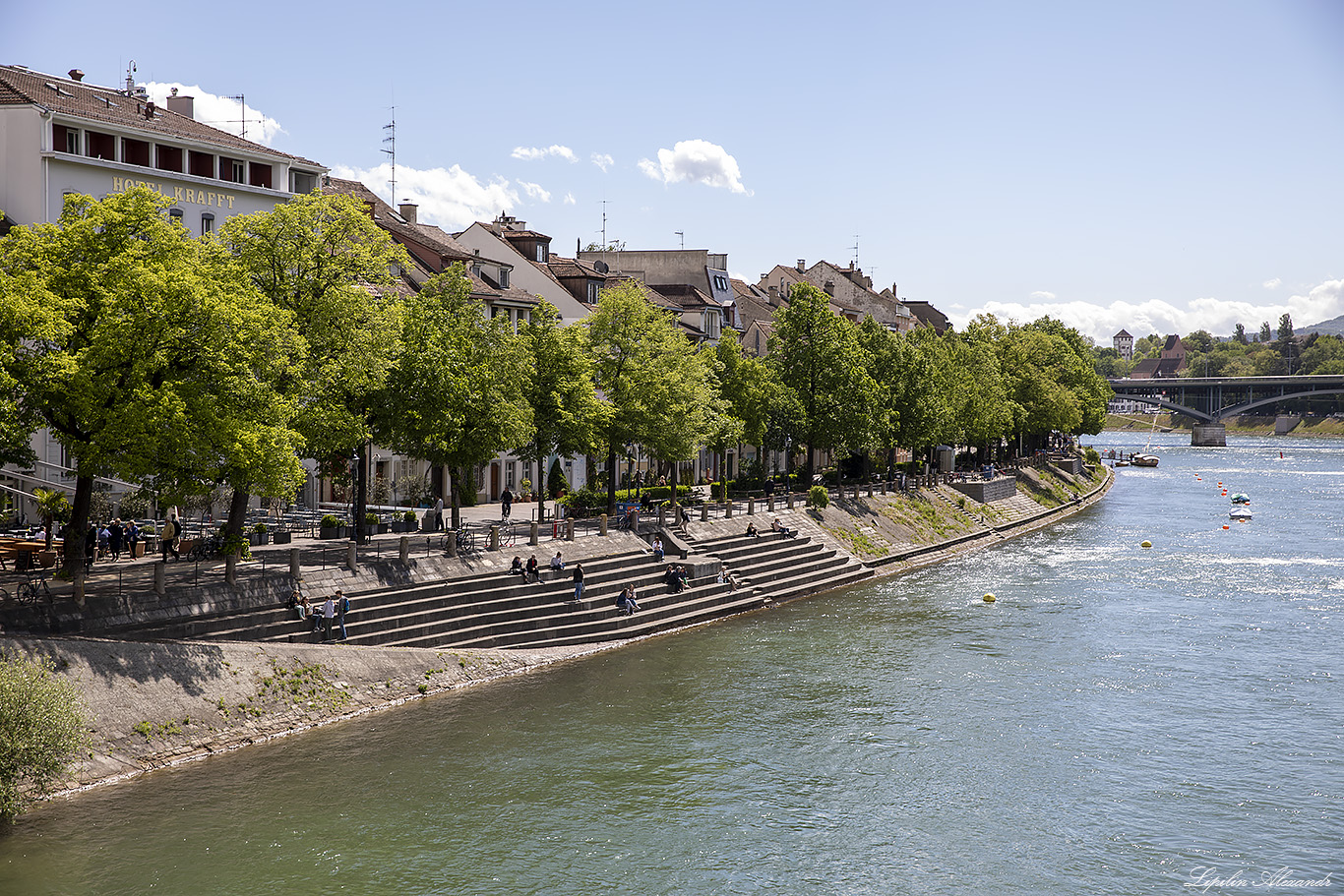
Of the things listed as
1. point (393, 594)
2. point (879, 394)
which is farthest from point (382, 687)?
point (879, 394)

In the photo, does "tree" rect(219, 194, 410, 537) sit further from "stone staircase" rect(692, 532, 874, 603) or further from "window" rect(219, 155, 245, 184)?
"stone staircase" rect(692, 532, 874, 603)

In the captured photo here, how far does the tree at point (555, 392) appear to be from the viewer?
177 ft

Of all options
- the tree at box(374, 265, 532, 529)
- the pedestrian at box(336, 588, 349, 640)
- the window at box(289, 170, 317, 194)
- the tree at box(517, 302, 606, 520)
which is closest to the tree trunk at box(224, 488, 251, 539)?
the pedestrian at box(336, 588, 349, 640)

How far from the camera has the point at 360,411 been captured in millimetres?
44844

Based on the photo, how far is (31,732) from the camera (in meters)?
25.2

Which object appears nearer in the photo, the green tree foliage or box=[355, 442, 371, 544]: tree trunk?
the green tree foliage

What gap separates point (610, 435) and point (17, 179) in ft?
96.2

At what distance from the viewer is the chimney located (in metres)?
61.2

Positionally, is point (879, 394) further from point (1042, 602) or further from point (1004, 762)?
point (1004, 762)

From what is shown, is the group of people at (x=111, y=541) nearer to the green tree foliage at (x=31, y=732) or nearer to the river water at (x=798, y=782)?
the river water at (x=798, y=782)

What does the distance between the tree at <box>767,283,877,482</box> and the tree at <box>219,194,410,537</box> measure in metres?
40.2

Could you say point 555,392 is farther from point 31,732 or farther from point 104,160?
point 31,732

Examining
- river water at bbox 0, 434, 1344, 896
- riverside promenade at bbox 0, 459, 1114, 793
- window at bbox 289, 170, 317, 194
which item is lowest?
river water at bbox 0, 434, 1344, 896

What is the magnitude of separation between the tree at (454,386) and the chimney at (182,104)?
68.1 feet
